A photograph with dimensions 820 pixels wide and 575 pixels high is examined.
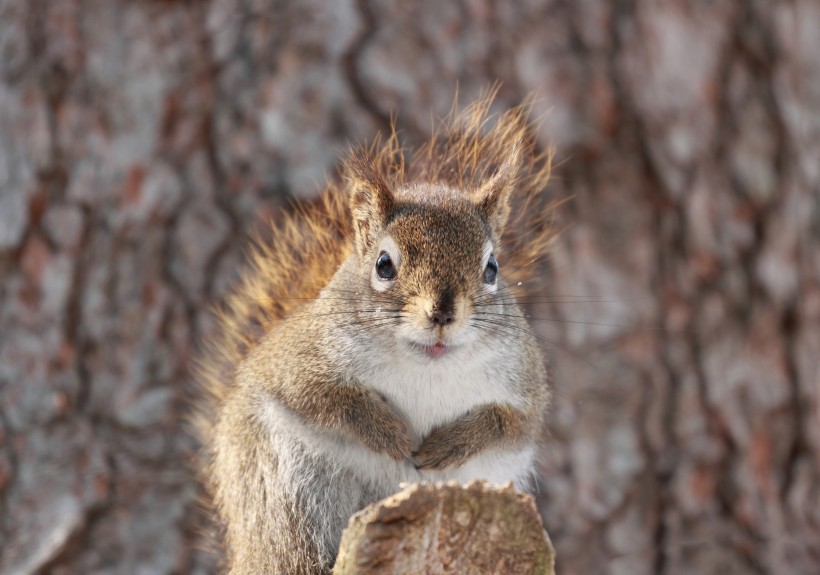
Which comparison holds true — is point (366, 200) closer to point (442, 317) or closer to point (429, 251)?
point (429, 251)

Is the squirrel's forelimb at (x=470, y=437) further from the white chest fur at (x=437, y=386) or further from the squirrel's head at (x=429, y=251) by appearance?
the squirrel's head at (x=429, y=251)

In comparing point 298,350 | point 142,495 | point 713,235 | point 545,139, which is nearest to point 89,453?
point 142,495

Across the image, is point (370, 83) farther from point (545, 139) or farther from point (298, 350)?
point (298, 350)

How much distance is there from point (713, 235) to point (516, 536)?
1304mm

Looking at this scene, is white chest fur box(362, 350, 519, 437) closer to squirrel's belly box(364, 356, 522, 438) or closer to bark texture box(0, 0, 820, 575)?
squirrel's belly box(364, 356, 522, 438)

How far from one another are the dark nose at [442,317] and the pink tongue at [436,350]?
0.15 ft

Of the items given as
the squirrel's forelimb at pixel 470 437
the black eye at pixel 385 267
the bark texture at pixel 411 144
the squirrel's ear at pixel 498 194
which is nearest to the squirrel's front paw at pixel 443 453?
the squirrel's forelimb at pixel 470 437

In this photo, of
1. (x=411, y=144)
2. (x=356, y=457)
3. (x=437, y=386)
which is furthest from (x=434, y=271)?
(x=411, y=144)

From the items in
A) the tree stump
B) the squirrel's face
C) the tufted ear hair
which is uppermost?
the tufted ear hair

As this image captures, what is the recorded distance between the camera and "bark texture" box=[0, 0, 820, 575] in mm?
2207

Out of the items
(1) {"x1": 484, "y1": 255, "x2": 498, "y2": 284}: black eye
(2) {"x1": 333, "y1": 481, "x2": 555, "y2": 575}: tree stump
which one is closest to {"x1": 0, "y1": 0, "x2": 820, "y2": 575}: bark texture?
(1) {"x1": 484, "y1": 255, "x2": 498, "y2": 284}: black eye

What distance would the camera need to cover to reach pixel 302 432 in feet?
4.85

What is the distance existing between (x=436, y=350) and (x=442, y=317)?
2.7 inches

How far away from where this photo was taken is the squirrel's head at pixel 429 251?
138 centimetres
